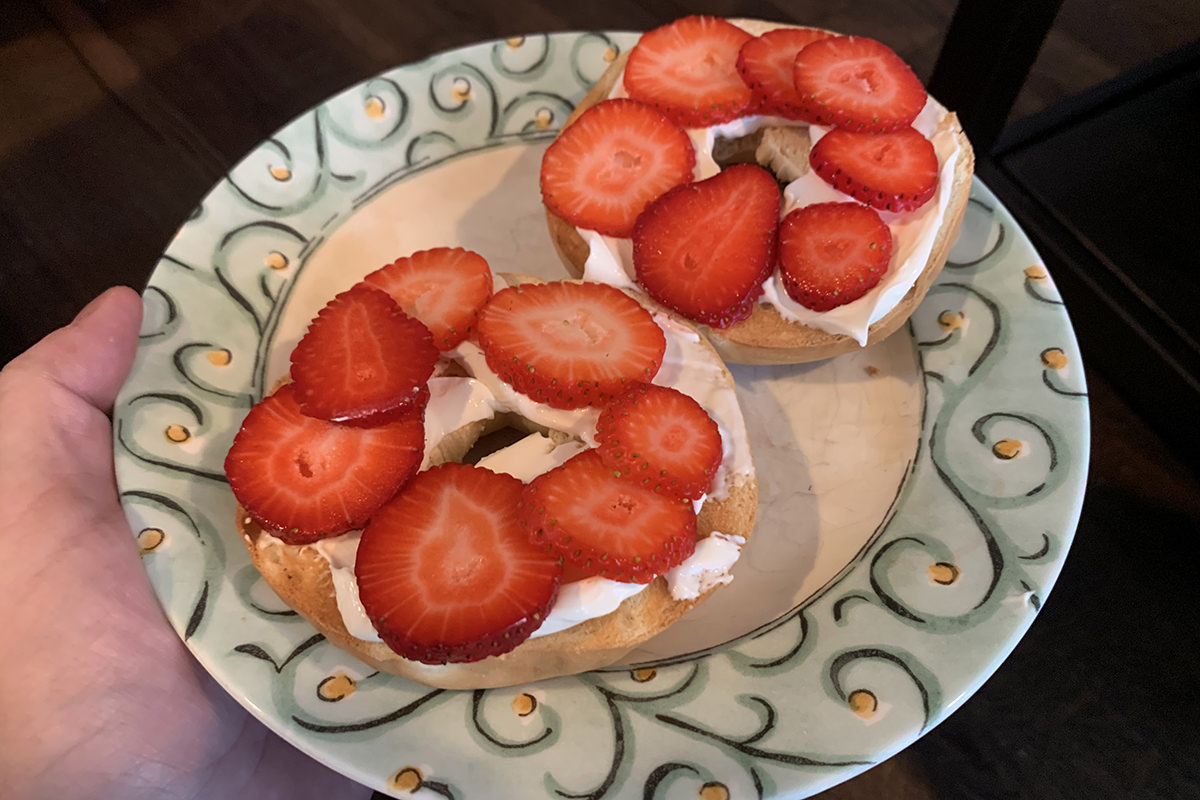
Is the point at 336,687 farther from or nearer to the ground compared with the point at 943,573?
nearer to the ground

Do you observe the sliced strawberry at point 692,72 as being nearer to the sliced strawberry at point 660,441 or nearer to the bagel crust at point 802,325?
the bagel crust at point 802,325

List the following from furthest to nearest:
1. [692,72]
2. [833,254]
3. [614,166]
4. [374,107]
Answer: [374,107], [692,72], [614,166], [833,254]

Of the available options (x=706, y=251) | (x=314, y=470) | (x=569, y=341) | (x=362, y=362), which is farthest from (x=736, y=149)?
(x=314, y=470)

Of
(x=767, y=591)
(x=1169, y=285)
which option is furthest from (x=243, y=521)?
(x=1169, y=285)

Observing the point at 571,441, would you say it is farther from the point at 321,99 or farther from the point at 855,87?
the point at 321,99

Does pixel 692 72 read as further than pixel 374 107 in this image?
No

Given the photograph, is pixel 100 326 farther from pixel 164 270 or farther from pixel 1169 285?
pixel 1169 285

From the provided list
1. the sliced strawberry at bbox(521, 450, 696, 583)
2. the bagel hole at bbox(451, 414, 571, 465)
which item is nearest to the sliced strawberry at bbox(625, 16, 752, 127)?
the bagel hole at bbox(451, 414, 571, 465)
